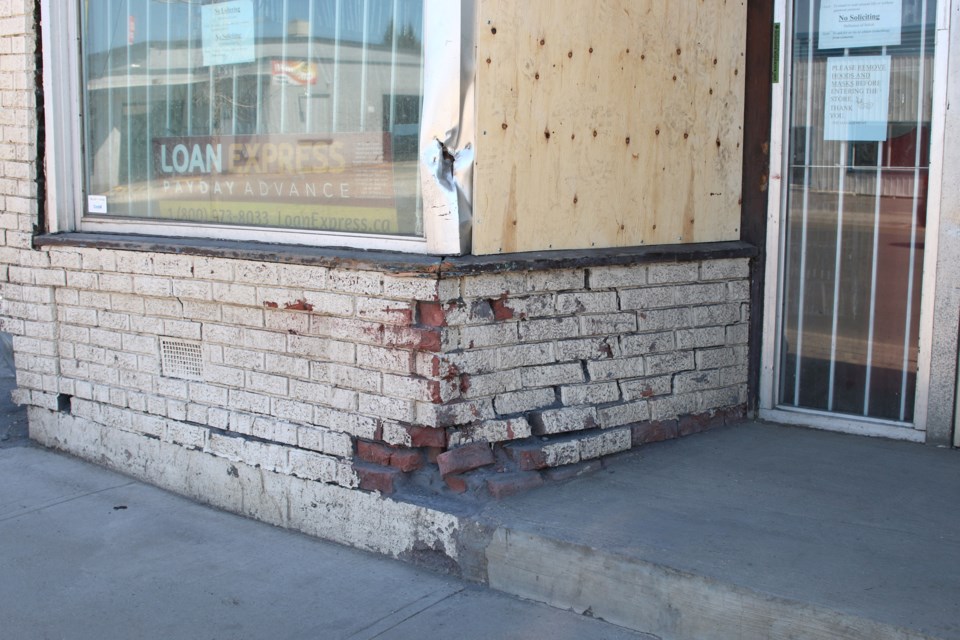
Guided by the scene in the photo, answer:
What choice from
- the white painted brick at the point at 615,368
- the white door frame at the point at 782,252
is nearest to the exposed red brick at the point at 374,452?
the white painted brick at the point at 615,368

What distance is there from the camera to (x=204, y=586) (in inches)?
161

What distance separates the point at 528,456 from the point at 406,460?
0.51 meters

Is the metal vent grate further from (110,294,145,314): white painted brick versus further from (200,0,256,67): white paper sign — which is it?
(200,0,256,67): white paper sign

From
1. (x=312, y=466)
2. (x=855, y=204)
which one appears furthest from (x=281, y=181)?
(x=855, y=204)

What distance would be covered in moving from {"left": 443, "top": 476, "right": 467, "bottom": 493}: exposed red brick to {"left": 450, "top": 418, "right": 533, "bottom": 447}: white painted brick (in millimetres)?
136

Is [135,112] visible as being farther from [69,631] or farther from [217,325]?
[69,631]

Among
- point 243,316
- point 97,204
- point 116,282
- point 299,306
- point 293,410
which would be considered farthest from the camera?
point 97,204

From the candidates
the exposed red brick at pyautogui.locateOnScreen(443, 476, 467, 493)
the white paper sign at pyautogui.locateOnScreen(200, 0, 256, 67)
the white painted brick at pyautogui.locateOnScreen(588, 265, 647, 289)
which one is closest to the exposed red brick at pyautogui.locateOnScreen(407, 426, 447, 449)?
the exposed red brick at pyautogui.locateOnScreen(443, 476, 467, 493)

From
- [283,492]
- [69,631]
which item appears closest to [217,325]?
[283,492]

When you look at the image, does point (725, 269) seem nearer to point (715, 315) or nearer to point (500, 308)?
point (715, 315)

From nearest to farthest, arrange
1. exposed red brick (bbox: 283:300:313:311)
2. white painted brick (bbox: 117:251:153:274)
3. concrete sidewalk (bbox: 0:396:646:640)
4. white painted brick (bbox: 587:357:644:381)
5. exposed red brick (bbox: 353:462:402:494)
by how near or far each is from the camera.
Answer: concrete sidewalk (bbox: 0:396:646:640) → exposed red brick (bbox: 353:462:402:494) → exposed red brick (bbox: 283:300:313:311) → white painted brick (bbox: 587:357:644:381) → white painted brick (bbox: 117:251:153:274)

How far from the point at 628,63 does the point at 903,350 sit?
1.93 meters

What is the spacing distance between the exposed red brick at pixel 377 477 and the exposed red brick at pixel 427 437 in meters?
0.17

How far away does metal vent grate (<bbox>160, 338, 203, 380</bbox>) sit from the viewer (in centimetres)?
510
